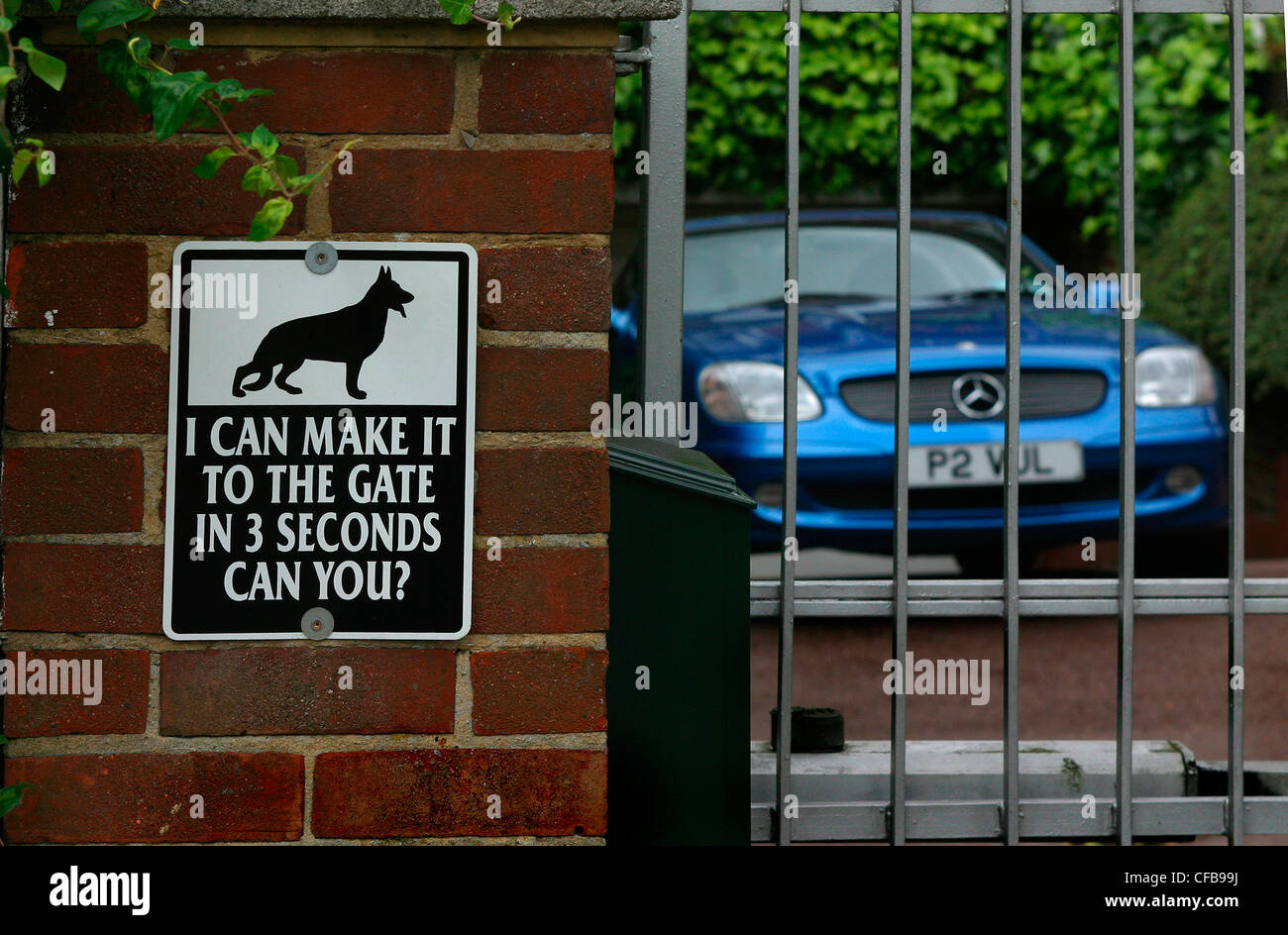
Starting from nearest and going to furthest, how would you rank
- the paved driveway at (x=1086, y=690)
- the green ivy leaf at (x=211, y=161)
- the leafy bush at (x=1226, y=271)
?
the green ivy leaf at (x=211, y=161) < the paved driveway at (x=1086, y=690) < the leafy bush at (x=1226, y=271)

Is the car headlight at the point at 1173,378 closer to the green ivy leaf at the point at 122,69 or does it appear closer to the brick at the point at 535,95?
the brick at the point at 535,95

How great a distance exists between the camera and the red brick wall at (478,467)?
4.70 ft

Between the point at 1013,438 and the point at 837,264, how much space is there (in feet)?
8.81

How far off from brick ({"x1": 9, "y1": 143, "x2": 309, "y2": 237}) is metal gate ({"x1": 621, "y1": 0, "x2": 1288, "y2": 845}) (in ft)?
2.32

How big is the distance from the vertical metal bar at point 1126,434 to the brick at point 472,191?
878 mm

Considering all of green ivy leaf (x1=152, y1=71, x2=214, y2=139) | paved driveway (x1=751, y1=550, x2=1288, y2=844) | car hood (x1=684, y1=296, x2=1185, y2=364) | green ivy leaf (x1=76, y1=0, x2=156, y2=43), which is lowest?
paved driveway (x1=751, y1=550, x2=1288, y2=844)

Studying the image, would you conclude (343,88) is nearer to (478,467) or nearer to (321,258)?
(321,258)

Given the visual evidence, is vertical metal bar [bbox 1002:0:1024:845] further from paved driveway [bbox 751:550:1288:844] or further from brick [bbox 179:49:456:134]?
paved driveway [bbox 751:550:1288:844]

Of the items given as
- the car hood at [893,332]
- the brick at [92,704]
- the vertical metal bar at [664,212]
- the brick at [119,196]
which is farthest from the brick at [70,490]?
the car hood at [893,332]

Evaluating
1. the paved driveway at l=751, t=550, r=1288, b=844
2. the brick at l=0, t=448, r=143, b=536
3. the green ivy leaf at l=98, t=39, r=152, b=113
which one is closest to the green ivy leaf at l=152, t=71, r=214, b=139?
the green ivy leaf at l=98, t=39, r=152, b=113

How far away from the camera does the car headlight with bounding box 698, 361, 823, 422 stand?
3.78 meters

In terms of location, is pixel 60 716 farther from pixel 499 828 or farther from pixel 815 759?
pixel 815 759

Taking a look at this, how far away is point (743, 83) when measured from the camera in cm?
724

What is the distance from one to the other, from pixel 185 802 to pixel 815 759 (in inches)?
40.0
